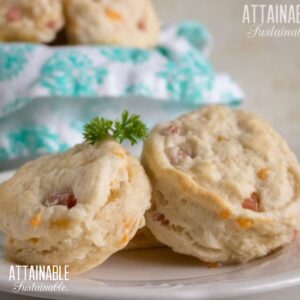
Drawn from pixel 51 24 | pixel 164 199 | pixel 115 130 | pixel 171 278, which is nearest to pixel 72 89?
pixel 51 24

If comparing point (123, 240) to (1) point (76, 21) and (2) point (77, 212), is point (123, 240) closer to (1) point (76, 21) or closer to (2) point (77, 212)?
(2) point (77, 212)

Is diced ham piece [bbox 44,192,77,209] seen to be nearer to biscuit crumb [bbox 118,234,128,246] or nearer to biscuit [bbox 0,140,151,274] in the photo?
biscuit [bbox 0,140,151,274]

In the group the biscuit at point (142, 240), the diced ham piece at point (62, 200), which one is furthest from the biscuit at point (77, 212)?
the biscuit at point (142, 240)

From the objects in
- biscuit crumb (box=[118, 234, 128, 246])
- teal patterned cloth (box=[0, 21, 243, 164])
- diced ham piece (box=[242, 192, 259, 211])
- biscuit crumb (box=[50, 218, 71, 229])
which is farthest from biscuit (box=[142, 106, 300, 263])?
teal patterned cloth (box=[0, 21, 243, 164])

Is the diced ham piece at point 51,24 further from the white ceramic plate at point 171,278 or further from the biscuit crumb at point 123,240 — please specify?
the biscuit crumb at point 123,240

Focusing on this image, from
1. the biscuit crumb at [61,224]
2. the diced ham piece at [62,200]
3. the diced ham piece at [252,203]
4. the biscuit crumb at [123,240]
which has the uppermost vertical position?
the diced ham piece at [62,200]
